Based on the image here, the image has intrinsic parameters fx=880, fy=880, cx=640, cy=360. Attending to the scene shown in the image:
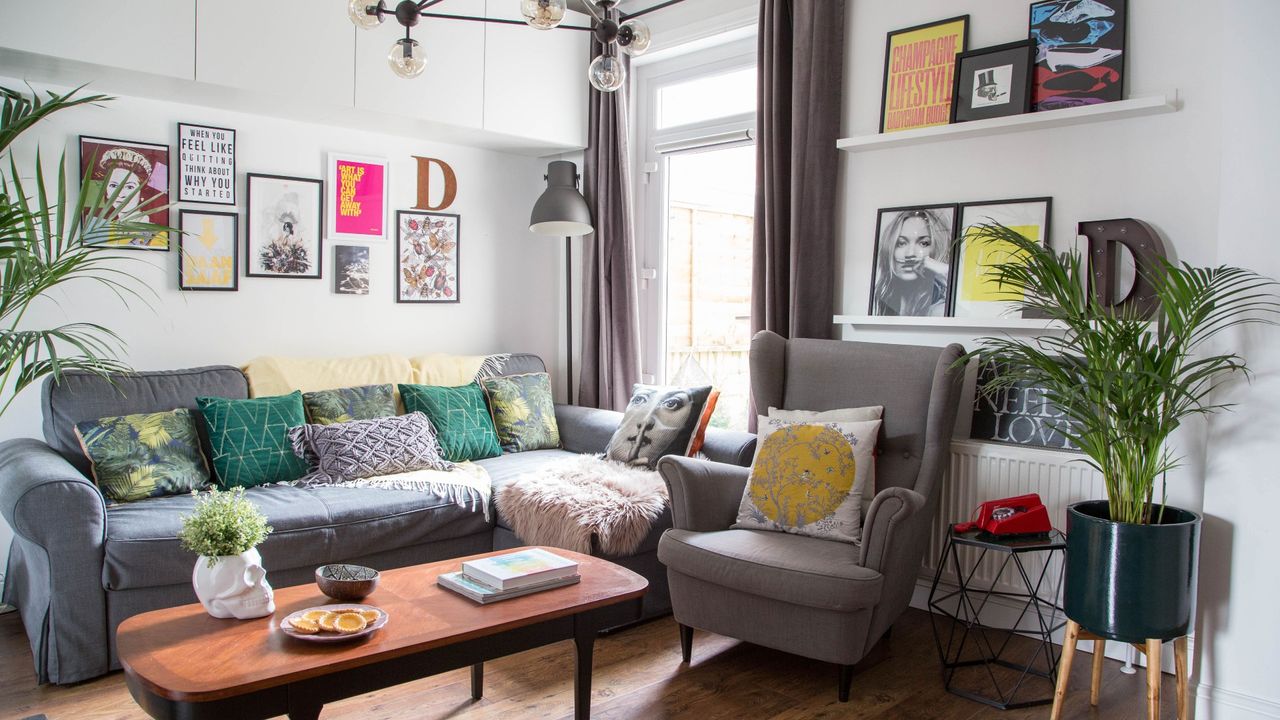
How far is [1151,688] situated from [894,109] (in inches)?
84.4

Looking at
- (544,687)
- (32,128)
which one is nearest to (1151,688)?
(544,687)

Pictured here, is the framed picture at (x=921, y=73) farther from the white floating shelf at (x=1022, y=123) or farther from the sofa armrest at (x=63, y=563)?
the sofa armrest at (x=63, y=563)

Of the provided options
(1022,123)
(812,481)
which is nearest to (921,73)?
(1022,123)

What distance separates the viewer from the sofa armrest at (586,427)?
13.3 ft

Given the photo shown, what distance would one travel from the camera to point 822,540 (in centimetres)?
279

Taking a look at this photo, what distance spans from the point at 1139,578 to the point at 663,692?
134cm

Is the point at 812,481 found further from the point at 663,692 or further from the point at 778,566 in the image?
the point at 663,692

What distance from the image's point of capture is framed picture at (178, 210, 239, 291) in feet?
11.7

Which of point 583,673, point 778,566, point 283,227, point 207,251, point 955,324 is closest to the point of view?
point 583,673

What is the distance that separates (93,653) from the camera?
2619mm

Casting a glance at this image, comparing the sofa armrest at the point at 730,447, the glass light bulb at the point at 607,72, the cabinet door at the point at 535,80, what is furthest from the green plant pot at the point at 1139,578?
the cabinet door at the point at 535,80

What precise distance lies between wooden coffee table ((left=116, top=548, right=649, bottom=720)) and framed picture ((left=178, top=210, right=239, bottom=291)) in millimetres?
1897

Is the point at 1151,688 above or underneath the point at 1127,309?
underneath

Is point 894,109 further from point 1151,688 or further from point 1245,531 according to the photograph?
point 1151,688
